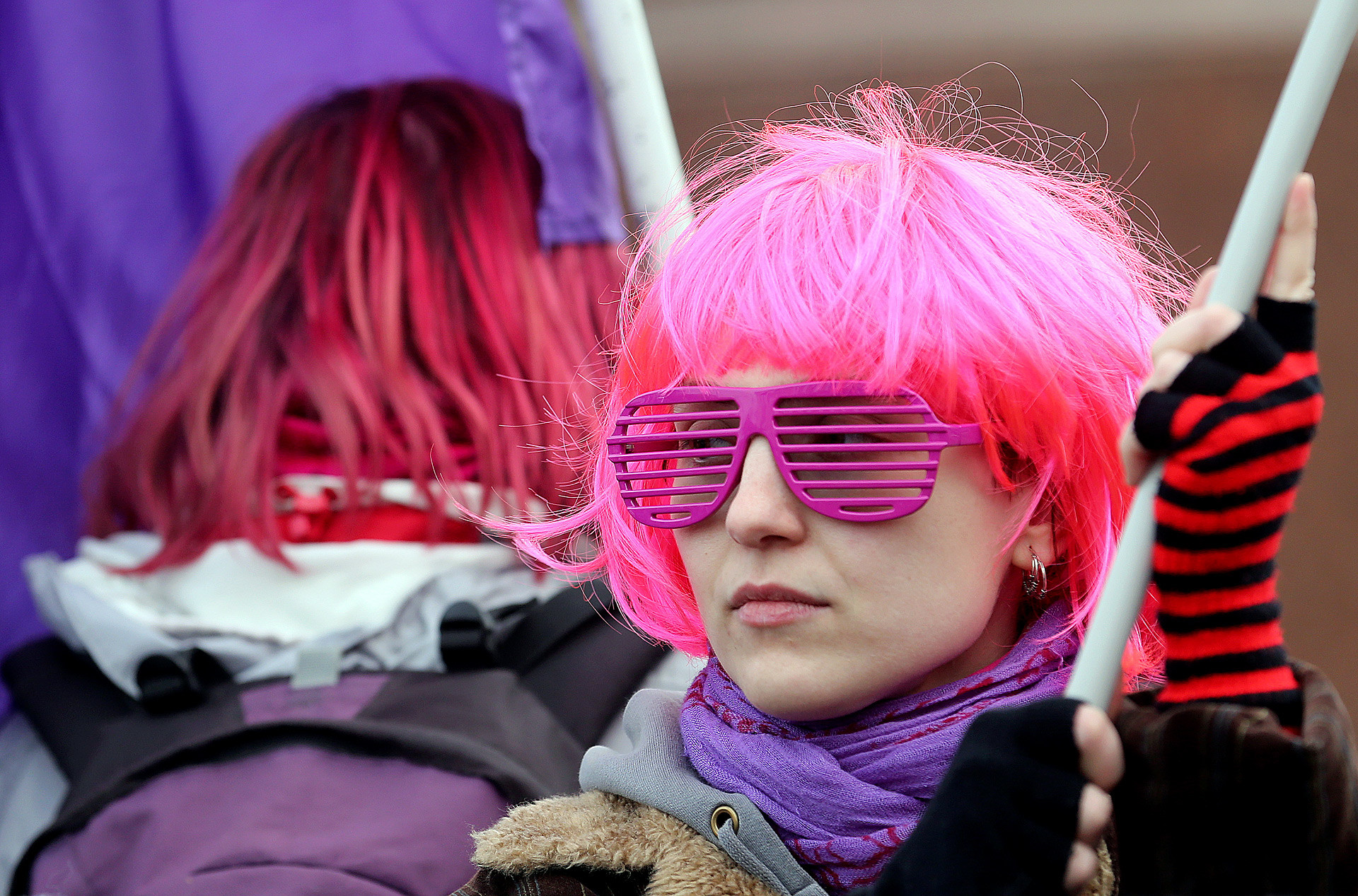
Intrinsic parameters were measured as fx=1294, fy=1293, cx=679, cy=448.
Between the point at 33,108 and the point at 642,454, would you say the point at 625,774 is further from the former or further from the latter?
the point at 33,108

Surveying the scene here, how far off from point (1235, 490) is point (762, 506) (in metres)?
0.36

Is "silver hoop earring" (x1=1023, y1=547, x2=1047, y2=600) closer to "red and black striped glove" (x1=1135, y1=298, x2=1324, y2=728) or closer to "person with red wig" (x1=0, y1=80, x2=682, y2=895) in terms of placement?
"red and black striped glove" (x1=1135, y1=298, x2=1324, y2=728)

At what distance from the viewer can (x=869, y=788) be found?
107 centimetres

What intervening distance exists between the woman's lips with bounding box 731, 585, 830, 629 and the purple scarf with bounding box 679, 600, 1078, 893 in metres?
0.12

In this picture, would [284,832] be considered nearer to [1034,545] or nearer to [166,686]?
[166,686]

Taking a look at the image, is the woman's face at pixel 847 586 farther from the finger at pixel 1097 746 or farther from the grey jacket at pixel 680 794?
the finger at pixel 1097 746

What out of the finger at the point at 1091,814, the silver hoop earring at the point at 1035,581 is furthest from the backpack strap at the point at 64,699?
the finger at the point at 1091,814

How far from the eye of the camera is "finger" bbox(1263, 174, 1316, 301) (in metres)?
0.89

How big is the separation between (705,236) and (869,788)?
53cm

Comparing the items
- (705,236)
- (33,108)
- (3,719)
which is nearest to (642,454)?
(705,236)

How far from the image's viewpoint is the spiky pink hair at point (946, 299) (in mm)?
1086

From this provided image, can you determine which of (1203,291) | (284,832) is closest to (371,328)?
(284,832)

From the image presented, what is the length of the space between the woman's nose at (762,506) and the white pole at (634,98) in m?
0.97

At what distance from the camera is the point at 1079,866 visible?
0.86 metres
